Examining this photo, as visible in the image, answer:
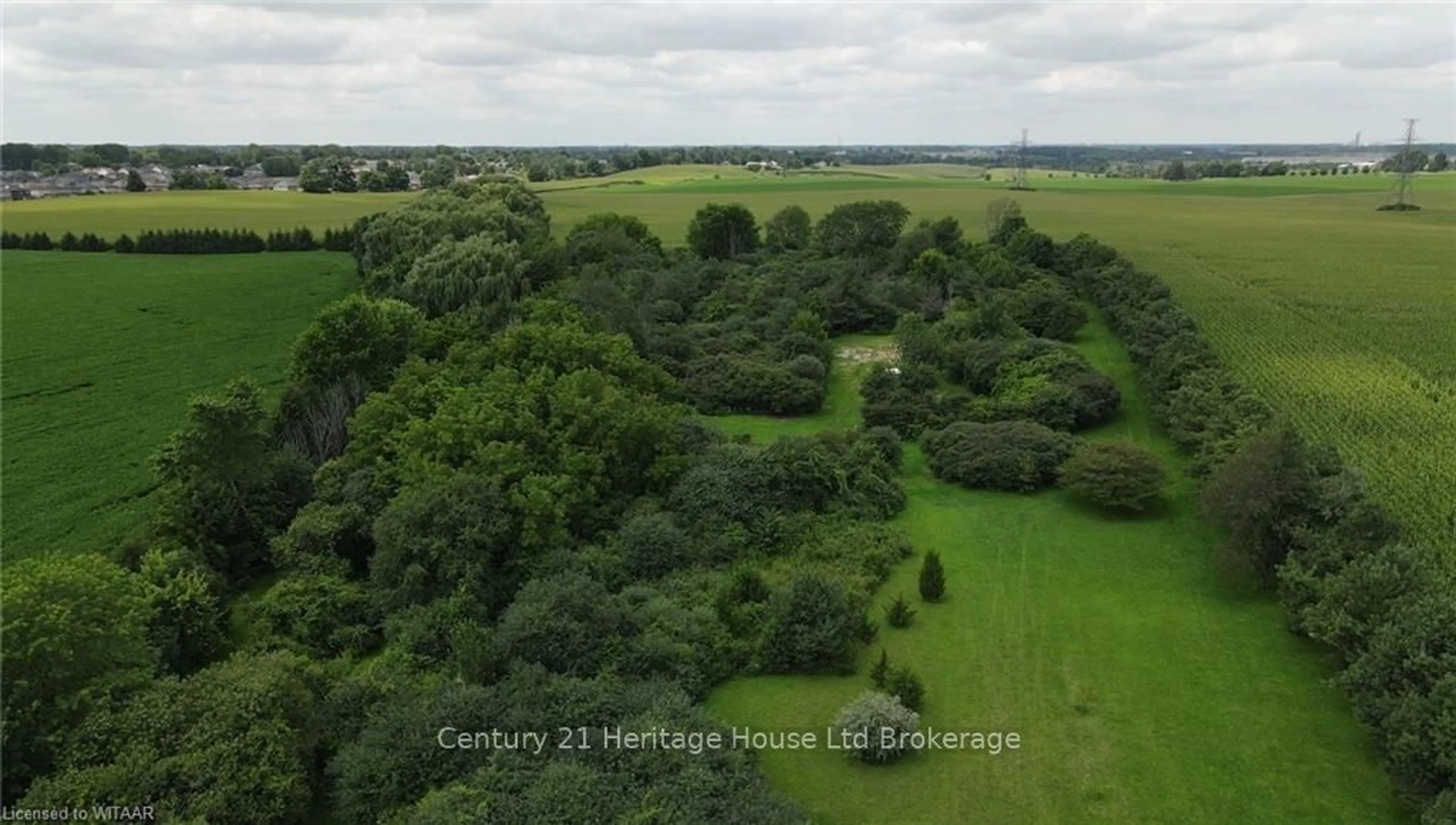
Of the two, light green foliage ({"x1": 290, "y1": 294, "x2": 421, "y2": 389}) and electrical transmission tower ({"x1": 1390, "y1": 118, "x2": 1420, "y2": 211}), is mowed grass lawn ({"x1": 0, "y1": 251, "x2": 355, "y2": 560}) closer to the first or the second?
light green foliage ({"x1": 290, "y1": 294, "x2": 421, "y2": 389})

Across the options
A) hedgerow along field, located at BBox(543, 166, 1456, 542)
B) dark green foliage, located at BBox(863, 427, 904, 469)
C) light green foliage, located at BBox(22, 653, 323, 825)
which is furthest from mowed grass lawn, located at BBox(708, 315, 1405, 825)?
light green foliage, located at BBox(22, 653, 323, 825)

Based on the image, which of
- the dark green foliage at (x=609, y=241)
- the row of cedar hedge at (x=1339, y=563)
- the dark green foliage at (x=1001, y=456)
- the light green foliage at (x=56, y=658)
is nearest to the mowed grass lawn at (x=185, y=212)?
the dark green foliage at (x=609, y=241)

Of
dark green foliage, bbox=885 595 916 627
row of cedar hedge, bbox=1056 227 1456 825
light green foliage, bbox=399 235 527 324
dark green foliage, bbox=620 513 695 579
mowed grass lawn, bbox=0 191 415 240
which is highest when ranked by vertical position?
mowed grass lawn, bbox=0 191 415 240

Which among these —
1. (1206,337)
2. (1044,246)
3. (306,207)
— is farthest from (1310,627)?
(306,207)

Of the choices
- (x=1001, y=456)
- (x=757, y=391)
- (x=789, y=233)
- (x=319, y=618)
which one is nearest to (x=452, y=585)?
(x=319, y=618)

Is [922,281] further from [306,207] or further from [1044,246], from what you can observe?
[306,207]
